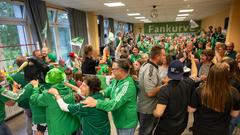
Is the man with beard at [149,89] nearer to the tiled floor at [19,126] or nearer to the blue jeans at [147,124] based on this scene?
the blue jeans at [147,124]

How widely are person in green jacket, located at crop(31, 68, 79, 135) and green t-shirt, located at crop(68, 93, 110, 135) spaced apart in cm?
27

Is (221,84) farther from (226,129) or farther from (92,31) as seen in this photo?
(92,31)

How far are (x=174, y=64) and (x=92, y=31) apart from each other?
23.8ft

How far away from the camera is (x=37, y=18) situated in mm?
5012

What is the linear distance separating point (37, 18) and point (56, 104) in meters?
4.17

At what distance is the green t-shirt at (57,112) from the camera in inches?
67.4

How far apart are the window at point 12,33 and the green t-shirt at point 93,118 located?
336cm

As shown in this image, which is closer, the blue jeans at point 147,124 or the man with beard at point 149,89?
the man with beard at point 149,89

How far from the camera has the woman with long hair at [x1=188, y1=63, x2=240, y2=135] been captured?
143 centimetres

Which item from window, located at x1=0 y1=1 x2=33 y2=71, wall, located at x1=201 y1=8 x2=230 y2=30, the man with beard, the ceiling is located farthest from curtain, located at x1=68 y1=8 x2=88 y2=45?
wall, located at x1=201 y1=8 x2=230 y2=30

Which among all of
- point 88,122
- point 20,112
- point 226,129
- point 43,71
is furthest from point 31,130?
point 226,129

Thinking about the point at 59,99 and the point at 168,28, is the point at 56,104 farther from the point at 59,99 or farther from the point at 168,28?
the point at 168,28

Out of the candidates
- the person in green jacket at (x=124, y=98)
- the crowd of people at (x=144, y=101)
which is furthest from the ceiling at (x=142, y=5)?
the person in green jacket at (x=124, y=98)

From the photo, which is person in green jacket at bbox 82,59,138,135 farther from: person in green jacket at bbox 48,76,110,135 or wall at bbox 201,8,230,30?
wall at bbox 201,8,230,30
